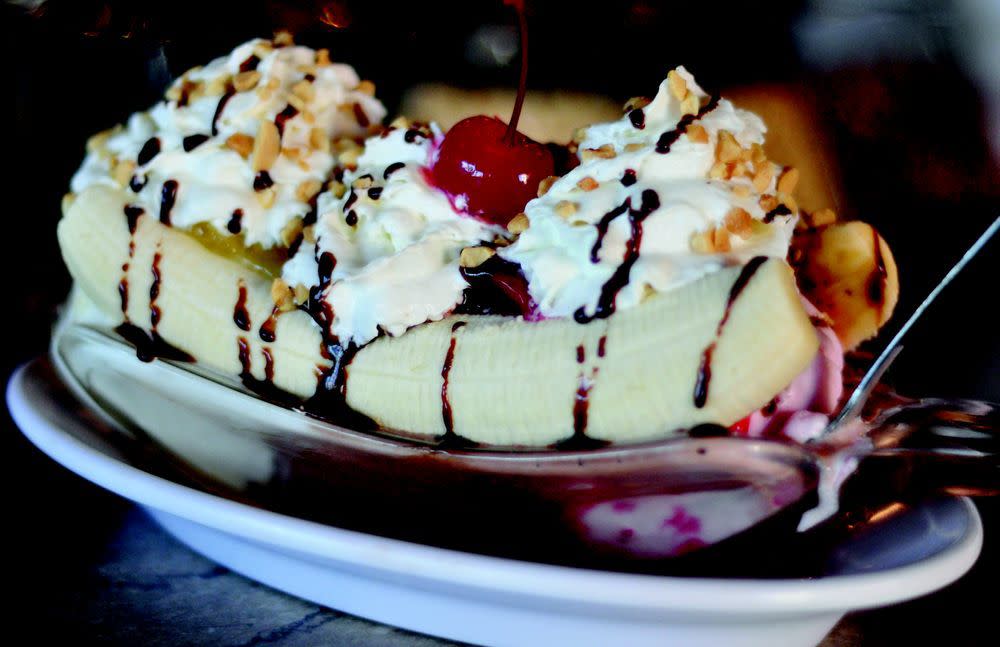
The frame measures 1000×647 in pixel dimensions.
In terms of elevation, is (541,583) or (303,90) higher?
(303,90)

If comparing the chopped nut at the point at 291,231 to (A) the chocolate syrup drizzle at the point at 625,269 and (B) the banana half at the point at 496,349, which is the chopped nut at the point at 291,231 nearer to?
(B) the banana half at the point at 496,349

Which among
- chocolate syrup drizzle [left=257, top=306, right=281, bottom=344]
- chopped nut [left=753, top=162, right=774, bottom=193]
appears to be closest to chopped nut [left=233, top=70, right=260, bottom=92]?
chocolate syrup drizzle [left=257, top=306, right=281, bottom=344]

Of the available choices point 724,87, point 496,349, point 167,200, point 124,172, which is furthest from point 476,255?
point 724,87

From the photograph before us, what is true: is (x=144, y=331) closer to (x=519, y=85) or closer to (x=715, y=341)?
(x=519, y=85)

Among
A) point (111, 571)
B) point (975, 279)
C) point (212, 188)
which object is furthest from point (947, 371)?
point (111, 571)

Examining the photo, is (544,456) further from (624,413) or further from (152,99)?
(152,99)

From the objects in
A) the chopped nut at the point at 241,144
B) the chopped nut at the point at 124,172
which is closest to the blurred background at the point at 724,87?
the chopped nut at the point at 124,172
